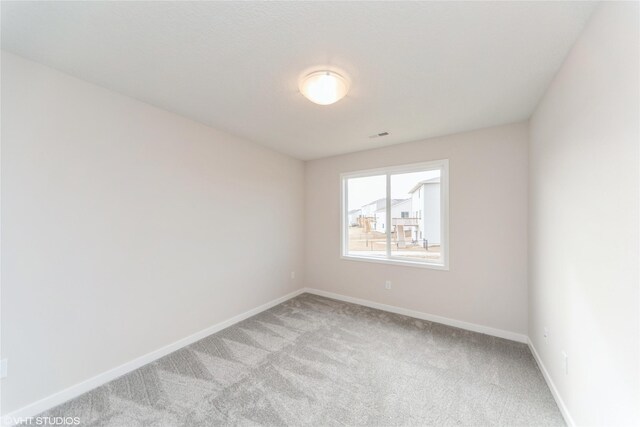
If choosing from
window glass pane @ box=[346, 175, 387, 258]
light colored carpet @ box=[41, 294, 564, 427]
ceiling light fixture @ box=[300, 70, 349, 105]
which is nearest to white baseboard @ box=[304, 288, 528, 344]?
light colored carpet @ box=[41, 294, 564, 427]

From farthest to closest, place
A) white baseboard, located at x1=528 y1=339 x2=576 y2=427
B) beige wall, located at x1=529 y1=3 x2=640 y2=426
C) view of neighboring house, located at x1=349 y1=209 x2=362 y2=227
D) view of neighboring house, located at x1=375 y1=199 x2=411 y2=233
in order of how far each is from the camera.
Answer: view of neighboring house, located at x1=349 y1=209 x2=362 y2=227, view of neighboring house, located at x1=375 y1=199 x2=411 y2=233, white baseboard, located at x1=528 y1=339 x2=576 y2=427, beige wall, located at x1=529 y1=3 x2=640 y2=426

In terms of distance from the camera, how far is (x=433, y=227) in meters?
3.30

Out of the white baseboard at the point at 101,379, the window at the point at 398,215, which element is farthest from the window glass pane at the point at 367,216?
the white baseboard at the point at 101,379

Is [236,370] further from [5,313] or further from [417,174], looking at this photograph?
[417,174]

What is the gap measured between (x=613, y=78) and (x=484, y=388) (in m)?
2.19

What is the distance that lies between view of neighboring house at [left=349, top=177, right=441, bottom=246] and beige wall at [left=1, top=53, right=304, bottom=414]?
2120 mm

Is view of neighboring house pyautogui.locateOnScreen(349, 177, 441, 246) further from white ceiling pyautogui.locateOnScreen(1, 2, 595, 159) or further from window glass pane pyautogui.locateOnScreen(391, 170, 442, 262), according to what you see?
white ceiling pyautogui.locateOnScreen(1, 2, 595, 159)

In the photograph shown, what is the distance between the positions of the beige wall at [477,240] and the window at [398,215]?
0.42 feet

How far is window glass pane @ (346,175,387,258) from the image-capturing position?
3.75 metres

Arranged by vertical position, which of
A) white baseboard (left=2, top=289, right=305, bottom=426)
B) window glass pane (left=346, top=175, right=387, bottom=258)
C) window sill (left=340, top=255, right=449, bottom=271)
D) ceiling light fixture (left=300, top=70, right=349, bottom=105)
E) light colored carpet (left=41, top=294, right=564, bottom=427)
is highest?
ceiling light fixture (left=300, top=70, right=349, bottom=105)

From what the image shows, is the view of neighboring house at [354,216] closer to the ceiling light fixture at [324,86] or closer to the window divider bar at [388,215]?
the window divider bar at [388,215]

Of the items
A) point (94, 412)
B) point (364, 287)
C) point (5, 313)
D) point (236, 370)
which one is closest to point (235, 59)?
point (5, 313)

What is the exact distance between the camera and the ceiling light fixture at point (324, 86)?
1778 millimetres

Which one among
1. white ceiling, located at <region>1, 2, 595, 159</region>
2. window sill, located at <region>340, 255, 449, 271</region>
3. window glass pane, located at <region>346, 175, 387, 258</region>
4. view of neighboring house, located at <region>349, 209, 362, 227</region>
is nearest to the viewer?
white ceiling, located at <region>1, 2, 595, 159</region>
